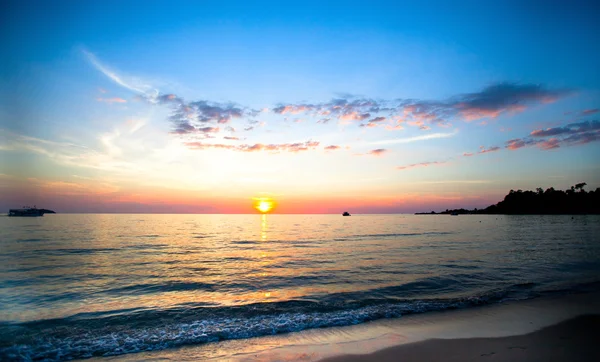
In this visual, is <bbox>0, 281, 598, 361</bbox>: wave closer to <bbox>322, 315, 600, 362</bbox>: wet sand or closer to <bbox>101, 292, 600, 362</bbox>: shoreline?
<bbox>101, 292, 600, 362</bbox>: shoreline

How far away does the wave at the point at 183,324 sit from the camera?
34.2 feet

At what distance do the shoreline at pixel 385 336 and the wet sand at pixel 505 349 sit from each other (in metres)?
0.09

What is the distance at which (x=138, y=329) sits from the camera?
12.0 meters

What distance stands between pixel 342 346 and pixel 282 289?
9218mm

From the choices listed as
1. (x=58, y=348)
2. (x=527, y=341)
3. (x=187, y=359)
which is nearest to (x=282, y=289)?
A: (x=187, y=359)

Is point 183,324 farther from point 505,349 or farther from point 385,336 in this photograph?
point 505,349

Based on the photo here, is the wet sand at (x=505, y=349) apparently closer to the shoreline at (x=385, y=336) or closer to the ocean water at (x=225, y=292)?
the shoreline at (x=385, y=336)

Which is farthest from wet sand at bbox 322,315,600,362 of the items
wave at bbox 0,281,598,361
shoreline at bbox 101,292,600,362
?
wave at bbox 0,281,598,361

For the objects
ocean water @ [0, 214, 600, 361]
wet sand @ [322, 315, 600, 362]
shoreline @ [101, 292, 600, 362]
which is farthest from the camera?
ocean water @ [0, 214, 600, 361]

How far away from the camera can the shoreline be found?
365 inches

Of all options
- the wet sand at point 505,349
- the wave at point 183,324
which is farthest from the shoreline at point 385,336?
the wave at point 183,324

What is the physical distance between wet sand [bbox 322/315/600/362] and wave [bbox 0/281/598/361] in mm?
3465

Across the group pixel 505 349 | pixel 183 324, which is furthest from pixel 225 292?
pixel 505 349

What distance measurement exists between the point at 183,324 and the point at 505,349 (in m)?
12.3
